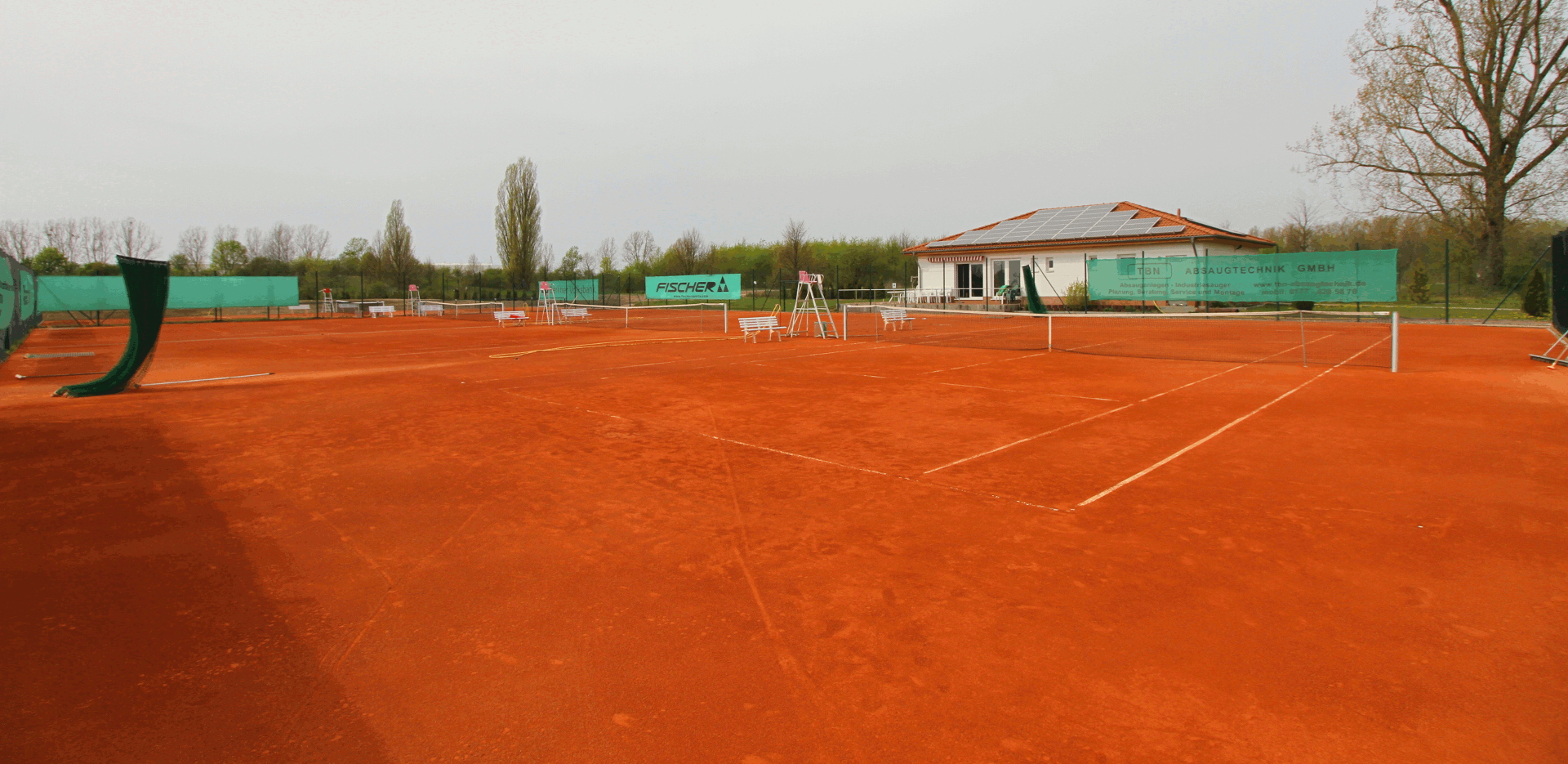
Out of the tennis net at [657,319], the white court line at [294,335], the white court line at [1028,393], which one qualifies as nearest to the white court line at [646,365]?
the white court line at [1028,393]

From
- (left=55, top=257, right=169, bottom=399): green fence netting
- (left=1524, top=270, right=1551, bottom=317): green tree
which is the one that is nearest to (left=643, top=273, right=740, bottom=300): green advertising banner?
(left=55, top=257, right=169, bottom=399): green fence netting

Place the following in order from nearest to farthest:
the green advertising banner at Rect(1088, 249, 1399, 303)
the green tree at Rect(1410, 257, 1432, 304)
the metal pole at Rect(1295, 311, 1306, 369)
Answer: the metal pole at Rect(1295, 311, 1306, 369)
the green advertising banner at Rect(1088, 249, 1399, 303)
the green tree at Rect(1410, 257, 1432, 304)

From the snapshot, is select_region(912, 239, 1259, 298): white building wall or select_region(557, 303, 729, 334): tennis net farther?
select_region(912, 239, 1259, 298): white building wall

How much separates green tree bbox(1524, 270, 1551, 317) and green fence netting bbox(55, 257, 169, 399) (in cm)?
3339

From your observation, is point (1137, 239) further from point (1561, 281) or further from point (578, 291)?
point (578, 291)

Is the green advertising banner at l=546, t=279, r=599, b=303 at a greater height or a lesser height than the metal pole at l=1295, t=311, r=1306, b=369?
greater

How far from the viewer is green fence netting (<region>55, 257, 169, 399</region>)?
33.0 ft

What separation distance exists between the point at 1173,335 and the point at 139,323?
22.5m

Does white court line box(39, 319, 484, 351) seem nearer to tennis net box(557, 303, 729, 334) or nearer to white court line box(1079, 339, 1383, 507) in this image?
tennis net box(557, 303, 729, 334)

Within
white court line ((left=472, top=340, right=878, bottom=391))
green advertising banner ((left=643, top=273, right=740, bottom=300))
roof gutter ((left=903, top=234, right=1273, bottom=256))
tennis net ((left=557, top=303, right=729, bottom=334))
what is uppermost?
roof gutter ((left=903, top=234, right=1273, bottom=256))

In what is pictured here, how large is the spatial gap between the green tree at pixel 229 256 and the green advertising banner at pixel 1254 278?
197 feet

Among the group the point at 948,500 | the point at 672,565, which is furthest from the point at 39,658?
the point at 948,500

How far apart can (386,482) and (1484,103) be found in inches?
1521

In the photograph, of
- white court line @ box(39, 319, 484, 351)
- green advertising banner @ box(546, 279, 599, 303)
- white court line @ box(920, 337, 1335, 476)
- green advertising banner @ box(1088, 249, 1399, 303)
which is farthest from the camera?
green advertising banner @ box(546, 279, 599, 303)
